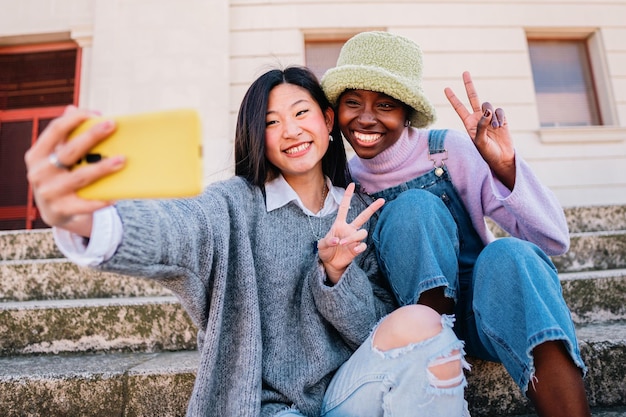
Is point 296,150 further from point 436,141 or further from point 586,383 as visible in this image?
point 586,383

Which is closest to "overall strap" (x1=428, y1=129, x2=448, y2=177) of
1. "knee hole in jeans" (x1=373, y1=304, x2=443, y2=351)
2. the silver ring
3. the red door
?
"knee hole in jeans" (x1=373, y1=304, x2=443, y2=351)

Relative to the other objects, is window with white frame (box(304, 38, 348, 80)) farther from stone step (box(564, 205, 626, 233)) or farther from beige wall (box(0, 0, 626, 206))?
stone step (box(564, 205, 626, 233))

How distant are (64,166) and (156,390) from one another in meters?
1.00

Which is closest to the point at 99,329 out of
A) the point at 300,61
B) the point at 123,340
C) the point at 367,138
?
the point at 123,340

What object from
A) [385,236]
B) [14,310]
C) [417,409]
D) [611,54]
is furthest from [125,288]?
[611,54]

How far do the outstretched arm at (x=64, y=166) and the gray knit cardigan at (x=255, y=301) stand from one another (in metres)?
0.19

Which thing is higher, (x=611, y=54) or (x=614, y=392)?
(x=611, y=54)

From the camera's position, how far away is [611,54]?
4484mm

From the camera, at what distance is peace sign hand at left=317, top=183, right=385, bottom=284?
1.04 metres

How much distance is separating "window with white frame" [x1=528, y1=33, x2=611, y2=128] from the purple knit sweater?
3.71 m

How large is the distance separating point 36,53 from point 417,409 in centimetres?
541

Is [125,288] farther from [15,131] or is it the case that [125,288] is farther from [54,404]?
[15,131]

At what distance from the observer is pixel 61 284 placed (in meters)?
2.04

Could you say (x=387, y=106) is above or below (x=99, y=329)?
above
